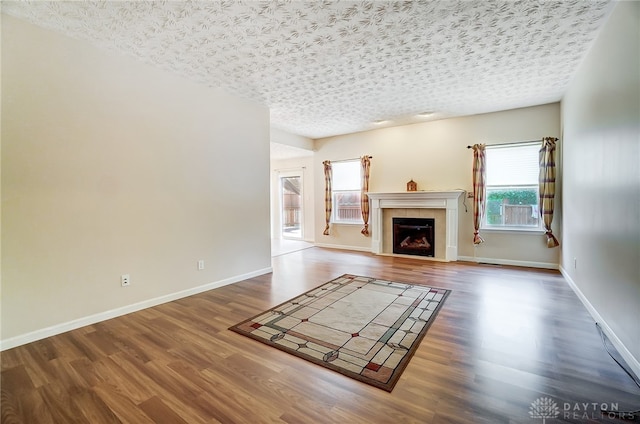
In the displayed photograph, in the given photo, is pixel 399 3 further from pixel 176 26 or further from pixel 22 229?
pixel 22 229

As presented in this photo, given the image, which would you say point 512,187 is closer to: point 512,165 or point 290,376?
point 512,165

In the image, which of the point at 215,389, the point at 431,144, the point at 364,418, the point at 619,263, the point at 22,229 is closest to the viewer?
the point at 364,418

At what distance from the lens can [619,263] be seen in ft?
7.10

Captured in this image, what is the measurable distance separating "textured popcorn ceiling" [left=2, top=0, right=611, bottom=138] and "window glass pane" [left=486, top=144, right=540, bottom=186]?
1.00 metres

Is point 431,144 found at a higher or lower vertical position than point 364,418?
higher

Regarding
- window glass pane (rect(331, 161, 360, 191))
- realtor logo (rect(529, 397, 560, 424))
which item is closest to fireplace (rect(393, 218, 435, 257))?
window glass pane (rect(331, 161, 360, 191))

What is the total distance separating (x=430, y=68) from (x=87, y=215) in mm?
4007

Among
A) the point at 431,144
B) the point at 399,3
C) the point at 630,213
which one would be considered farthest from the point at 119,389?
the point at 431,144

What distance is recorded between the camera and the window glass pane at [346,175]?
662 cm

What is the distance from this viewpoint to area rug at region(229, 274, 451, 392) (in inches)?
79.3

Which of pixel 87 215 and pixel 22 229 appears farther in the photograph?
pixel 87 215

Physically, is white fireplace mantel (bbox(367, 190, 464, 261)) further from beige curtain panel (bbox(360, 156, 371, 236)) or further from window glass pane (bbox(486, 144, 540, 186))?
window glass pane (bbox(486, 144, 540, 186))

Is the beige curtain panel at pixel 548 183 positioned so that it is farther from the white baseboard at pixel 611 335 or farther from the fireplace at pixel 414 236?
the fireplace at pixel 414 236

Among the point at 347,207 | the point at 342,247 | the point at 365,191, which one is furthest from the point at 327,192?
the point at 342,247
